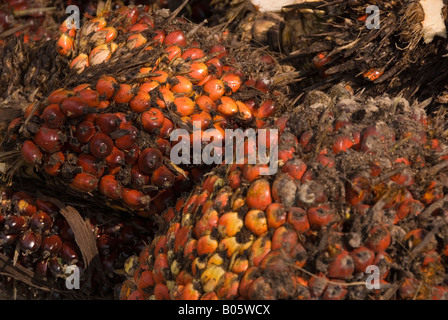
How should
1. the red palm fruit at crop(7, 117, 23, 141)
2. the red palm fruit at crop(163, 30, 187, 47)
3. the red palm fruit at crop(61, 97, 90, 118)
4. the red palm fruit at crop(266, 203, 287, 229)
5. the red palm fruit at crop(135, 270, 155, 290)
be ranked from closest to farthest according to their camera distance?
the red palm fruit at crop(266, 203, 287, 229) < the red palm fruit at crop(135, 270, 155, 290) < the red palm fruit at crop(61, 97, 90, 118) < the red palm fruit at crop(7, 117, 23, 141) < the red palm fruit at crop(163, 30, 187, 47)

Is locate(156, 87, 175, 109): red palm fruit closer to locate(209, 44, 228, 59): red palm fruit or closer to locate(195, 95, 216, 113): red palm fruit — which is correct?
locate(195, 95, 216, 113): red palm fruit

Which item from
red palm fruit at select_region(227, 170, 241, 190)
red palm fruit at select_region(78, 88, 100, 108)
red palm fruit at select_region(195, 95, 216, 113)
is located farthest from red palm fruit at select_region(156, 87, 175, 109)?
red palm fruit at select_region(227, 170, 241, 190)

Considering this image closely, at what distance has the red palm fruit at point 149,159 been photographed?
80.5 inches

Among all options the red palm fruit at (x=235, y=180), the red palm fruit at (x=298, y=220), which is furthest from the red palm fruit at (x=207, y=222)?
the red palm fruit at (x=298, y=220)

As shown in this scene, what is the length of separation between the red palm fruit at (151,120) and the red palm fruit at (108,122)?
0.09 meters

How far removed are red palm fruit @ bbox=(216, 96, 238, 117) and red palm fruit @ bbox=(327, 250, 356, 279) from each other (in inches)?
33.0

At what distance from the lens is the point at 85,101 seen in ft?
6.65

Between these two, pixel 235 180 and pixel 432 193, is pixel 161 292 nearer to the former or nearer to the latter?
pixel 235 180

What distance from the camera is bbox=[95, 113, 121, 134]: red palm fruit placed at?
2.02m

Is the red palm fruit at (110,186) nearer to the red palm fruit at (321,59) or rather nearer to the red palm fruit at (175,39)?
the red palm fruit at (175,39)

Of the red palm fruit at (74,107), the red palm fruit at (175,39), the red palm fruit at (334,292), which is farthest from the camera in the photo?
the red palm fruit at (175,39)
